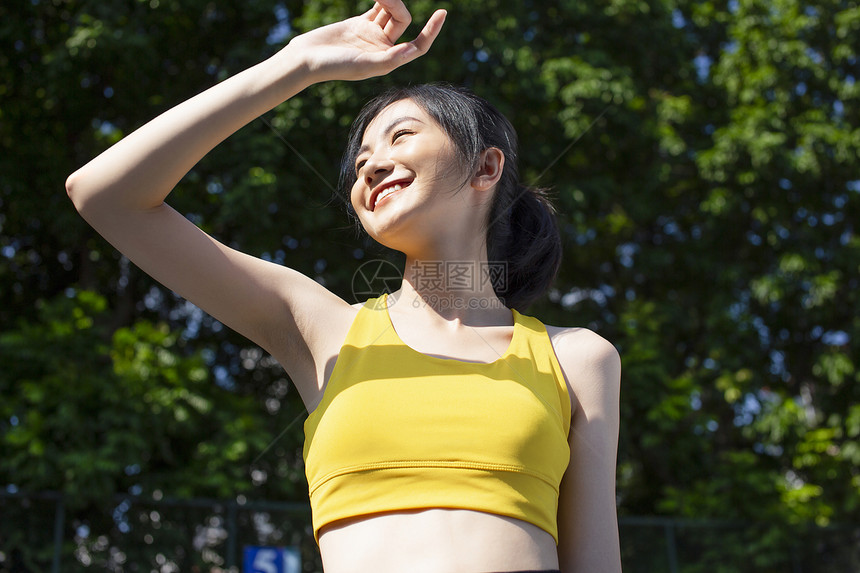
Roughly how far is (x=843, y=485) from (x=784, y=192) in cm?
329

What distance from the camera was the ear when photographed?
5.08ft

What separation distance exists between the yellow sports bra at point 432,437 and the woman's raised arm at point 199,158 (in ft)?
0.45

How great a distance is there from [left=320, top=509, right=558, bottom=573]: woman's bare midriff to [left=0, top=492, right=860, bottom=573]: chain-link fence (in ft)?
19.3

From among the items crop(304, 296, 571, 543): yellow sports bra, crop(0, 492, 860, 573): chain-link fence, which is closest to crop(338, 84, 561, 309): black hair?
crop(304, 296, 571, 543): yellow sports bra

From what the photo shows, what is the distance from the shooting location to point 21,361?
267 inches

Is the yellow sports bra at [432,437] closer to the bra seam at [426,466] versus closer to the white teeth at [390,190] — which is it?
the bra seam at [426,466]

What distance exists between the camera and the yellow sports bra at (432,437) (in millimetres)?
1172

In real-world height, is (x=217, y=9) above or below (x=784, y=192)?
above

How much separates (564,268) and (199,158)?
818cm

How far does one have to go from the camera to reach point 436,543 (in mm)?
1130

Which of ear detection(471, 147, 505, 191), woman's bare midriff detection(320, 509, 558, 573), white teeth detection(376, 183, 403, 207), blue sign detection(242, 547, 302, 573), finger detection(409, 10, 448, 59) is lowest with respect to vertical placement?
blue sign detection(242, 547, 302, 573)

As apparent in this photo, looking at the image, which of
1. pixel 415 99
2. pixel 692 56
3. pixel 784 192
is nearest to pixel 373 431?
pixel 415 99

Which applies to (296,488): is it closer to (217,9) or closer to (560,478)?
(217,9)

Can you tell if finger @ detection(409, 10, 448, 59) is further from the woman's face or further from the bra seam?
the bra seam
